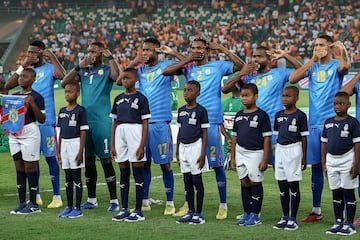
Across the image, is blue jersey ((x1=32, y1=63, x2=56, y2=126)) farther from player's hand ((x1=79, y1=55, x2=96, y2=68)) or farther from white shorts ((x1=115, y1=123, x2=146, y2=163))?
white shorts ((x1=115, y1=123, x2=146, y2=163))

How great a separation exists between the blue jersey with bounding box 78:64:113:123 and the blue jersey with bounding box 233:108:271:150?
229 cm

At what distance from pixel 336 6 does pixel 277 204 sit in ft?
114

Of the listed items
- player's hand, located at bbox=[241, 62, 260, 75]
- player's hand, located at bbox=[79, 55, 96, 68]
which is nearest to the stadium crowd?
player's hand, located at bbox=[79, 55, 96, 68]

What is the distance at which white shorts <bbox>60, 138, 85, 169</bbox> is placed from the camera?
1084cm

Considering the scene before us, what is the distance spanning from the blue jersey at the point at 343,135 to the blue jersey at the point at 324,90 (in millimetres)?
754

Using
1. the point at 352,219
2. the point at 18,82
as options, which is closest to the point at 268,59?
the point at 352,219

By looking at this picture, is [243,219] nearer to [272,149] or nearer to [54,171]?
[272,149]

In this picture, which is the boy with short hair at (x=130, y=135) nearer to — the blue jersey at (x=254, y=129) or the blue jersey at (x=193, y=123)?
the blue jersey at (x=193, y=123)

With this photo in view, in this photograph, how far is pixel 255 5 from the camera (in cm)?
4753

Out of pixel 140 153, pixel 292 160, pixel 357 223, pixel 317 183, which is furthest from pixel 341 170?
pixel 140 153

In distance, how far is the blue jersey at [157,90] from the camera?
1124cm

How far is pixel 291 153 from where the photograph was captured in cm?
984

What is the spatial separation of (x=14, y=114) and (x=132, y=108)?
170 cm

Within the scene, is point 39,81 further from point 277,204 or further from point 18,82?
point 277,204
